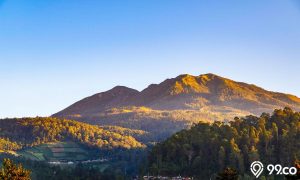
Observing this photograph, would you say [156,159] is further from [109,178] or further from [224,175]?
[224,175]

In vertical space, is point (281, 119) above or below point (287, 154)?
above

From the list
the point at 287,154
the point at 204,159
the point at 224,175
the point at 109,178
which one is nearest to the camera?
the point at 224,175

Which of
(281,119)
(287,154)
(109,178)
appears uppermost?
(281,119)

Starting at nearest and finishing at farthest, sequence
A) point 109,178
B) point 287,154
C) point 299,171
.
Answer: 1. point 299,171
2. point 287,154
3. point 109,178

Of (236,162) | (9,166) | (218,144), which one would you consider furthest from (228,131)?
(9,166)

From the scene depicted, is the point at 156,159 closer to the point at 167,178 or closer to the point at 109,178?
the point at 167,178

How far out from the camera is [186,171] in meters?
134

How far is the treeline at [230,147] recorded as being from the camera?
130m

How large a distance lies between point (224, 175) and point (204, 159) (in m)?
82.9

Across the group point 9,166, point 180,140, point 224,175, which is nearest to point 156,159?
point 180,140

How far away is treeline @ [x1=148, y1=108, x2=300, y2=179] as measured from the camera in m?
130

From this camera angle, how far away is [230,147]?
134625 mm

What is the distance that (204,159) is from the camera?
137 metres

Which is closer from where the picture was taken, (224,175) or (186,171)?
(224,175)
